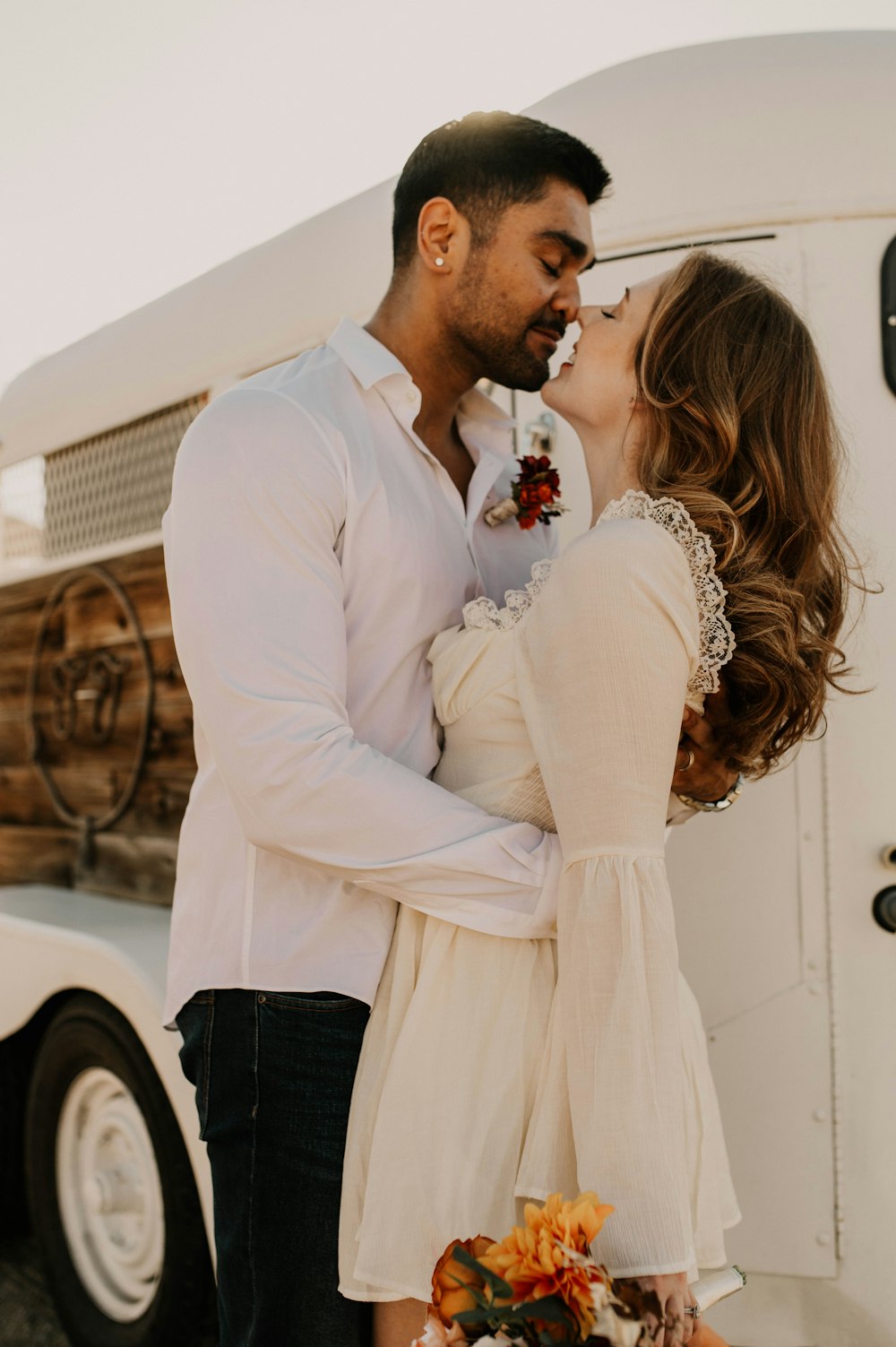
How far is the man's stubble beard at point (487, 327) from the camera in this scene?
208cm

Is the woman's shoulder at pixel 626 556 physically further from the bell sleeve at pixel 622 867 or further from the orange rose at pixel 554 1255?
the orange rose at pixel 554 1255

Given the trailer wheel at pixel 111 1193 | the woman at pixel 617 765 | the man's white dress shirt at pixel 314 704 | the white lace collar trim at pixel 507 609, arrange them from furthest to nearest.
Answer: the trailer wheel at pixel 111 1193, the white lace collar trim at pixel 507 609, the man's white dress shirt at pixel 314 704, the woman at pixel 617 765

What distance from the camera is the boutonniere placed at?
2125 mm

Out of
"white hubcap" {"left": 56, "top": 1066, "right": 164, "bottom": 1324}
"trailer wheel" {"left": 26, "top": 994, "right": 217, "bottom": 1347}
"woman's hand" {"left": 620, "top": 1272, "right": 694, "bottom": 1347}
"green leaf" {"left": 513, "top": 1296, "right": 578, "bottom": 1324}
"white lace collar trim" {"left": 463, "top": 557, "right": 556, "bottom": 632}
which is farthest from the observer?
"white hubcap" {"left": 56, "top": 1066, "right": 164, "bottom": 1324}

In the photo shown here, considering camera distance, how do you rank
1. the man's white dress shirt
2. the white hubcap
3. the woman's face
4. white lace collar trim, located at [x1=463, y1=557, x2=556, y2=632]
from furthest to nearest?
1. the white hubcap
2. the woman's face
3. white lace collar trim, located at [x1=463, y1=557, x2=556, y2=632]
4. the man's white dress shirt

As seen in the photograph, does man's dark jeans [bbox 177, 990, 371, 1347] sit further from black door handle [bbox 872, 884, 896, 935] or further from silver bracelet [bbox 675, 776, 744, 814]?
black door handle [bbox 872, 884, 896, 935]

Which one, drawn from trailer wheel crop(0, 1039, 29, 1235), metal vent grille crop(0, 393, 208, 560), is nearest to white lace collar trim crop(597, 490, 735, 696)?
metal vent grille crop(0, 393, 208, 560)

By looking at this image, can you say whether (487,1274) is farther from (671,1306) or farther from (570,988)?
(570,988)

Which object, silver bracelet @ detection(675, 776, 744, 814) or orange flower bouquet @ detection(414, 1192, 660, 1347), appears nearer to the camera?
orange flower bouquet @ detection(414, 1192, 660, 1347)

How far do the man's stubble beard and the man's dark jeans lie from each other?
1.17 metres

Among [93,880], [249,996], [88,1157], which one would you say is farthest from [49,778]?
[249,996]

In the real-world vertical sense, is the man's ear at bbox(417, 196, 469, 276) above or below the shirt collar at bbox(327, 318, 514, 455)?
above

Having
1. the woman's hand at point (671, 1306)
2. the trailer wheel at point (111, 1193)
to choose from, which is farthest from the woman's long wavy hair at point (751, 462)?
the trailer wheel at point (111, 1193)

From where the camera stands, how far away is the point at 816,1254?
2.04 m
